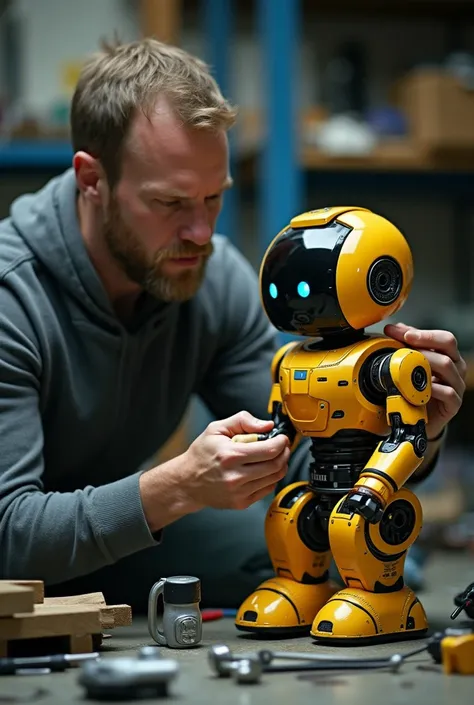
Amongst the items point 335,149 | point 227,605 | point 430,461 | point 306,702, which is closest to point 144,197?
point 430,461

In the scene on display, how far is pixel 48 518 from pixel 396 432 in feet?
1.48

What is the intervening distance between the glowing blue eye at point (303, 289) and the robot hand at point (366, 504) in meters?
0.26

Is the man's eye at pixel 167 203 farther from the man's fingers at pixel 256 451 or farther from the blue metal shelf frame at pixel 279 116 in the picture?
the blue metal shelf frame at pixel 279 116

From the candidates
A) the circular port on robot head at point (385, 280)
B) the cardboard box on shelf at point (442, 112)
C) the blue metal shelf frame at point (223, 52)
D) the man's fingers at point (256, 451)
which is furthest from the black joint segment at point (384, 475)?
the blue metal shelf frame at point (223, 52)

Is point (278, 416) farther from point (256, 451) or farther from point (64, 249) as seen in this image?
point (64, 249)

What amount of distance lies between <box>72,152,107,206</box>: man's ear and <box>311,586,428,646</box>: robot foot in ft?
2.29

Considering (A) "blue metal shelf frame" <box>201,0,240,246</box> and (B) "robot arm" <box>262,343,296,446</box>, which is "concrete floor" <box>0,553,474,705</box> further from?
(A) "blue metal shelf frame" <box>201,0,240,246</box>

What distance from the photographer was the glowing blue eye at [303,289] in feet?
4.48

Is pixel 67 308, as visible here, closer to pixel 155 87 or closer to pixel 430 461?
pixel 155 87

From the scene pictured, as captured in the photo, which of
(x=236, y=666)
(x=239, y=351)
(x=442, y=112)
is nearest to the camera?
(x=236, y=666)

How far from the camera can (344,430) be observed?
4.43ft

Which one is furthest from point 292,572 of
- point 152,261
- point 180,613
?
point 152,261

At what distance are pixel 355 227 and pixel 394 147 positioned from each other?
1554 mm

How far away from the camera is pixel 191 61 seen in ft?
5.43
